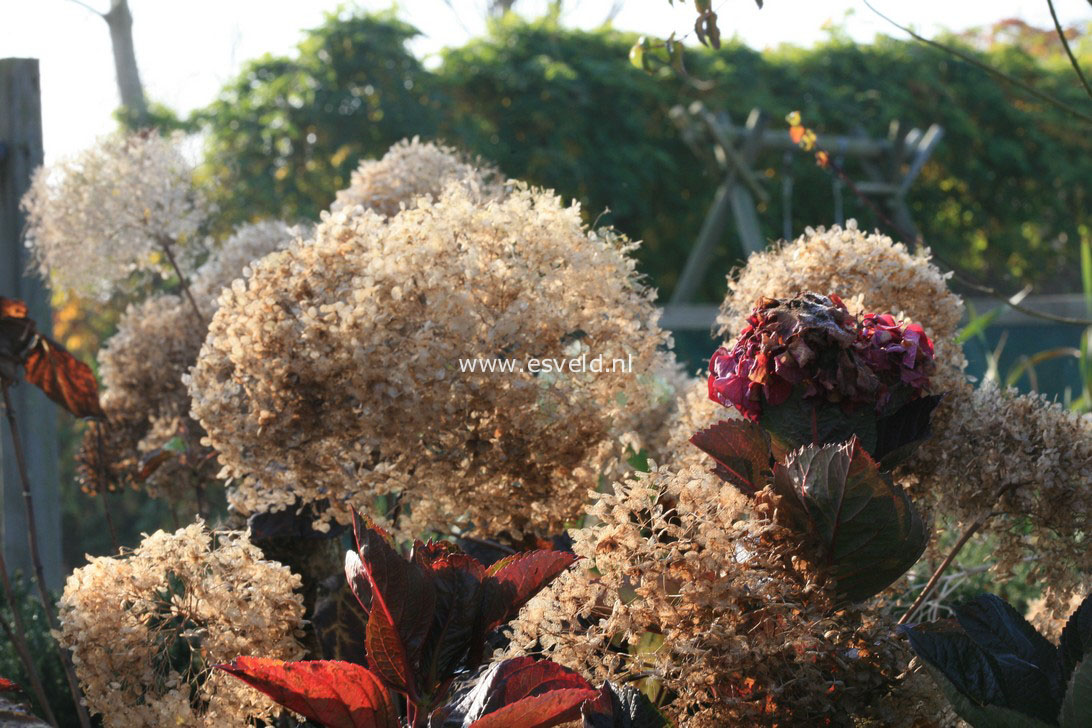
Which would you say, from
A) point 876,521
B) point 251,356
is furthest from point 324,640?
point 876,521

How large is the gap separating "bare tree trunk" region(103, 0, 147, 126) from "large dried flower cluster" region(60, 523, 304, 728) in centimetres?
841

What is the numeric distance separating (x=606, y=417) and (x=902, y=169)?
5332 millimetres

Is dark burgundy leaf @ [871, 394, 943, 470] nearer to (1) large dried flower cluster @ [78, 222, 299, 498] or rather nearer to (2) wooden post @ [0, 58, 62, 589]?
(1) large dried flower cluster @ [78, 222, 299, 498]

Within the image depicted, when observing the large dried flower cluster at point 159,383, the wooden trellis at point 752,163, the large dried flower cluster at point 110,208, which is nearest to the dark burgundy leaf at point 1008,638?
the large dried flower cluster at point 159,383

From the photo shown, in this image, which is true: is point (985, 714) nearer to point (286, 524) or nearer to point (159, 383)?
point (286, 524)

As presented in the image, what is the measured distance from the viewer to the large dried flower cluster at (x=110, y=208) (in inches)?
81.9

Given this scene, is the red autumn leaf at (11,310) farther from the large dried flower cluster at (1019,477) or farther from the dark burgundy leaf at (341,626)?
the large dried flower cluster at (1019,477)

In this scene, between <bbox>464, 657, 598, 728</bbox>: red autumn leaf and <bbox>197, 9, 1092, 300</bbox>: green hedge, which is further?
<bbox>197, 9, 1092, 300</bbox>: green hedge

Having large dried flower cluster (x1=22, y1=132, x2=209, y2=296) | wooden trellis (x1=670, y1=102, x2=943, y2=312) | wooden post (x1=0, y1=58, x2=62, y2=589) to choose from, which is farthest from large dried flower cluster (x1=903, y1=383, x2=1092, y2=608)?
wooden trellis (x1=670, y1=102, x2=943, y2=312)

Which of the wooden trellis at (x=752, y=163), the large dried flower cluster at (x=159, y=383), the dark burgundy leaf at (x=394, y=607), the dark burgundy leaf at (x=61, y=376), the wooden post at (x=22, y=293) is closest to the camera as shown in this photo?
the dark burgundy leaf at (x=394, y=607)

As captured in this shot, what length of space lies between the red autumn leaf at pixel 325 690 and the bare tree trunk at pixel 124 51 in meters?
8.76

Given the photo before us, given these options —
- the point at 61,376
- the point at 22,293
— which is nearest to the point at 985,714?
the point at 61,376

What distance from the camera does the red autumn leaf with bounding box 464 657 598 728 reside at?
37.2 inches

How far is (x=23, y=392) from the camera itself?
2.83 metres
